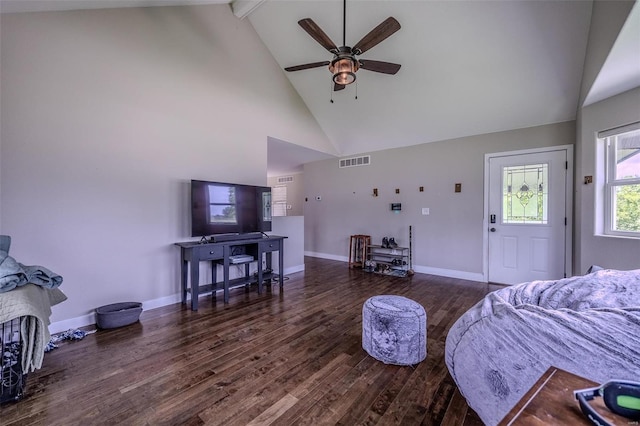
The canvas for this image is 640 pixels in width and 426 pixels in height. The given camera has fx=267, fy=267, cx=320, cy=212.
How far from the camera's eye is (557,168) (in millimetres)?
3850

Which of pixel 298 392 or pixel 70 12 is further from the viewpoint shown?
pixel 70 12

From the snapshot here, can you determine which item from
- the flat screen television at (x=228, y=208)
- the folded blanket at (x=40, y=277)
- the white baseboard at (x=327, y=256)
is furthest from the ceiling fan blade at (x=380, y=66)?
the white baseboard at (x=327, y=256)

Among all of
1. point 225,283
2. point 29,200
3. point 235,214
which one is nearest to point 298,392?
point 225,283

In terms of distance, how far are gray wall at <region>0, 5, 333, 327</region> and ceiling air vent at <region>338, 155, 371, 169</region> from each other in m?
2.67

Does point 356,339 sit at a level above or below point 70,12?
below

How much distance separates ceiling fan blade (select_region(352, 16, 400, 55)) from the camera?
93.0 inches

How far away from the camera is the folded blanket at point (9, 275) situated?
164 centimetres

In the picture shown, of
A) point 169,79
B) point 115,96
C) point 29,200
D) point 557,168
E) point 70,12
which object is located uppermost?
point 70,12

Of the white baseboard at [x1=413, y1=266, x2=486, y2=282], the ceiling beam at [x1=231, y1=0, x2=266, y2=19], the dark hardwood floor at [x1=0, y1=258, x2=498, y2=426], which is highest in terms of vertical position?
the ceiling beam at [x1=231, y1=0, x2=266, y2=19]

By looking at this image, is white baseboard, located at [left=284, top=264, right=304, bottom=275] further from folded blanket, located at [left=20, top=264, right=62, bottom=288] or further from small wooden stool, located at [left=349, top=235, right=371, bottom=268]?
folded blanket, located at [left=20, top=264, right=62, bottom=288]

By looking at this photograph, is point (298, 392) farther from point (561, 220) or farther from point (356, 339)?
point (561, 220)

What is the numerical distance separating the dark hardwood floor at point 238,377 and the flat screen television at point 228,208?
107cm

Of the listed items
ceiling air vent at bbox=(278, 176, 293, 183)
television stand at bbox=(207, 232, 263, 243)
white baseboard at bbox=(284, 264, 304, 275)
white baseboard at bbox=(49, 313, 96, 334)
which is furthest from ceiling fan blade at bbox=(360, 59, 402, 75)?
ceiling air vent at bbox=(278, 176, 293, 183)

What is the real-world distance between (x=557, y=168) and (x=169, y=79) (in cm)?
539
